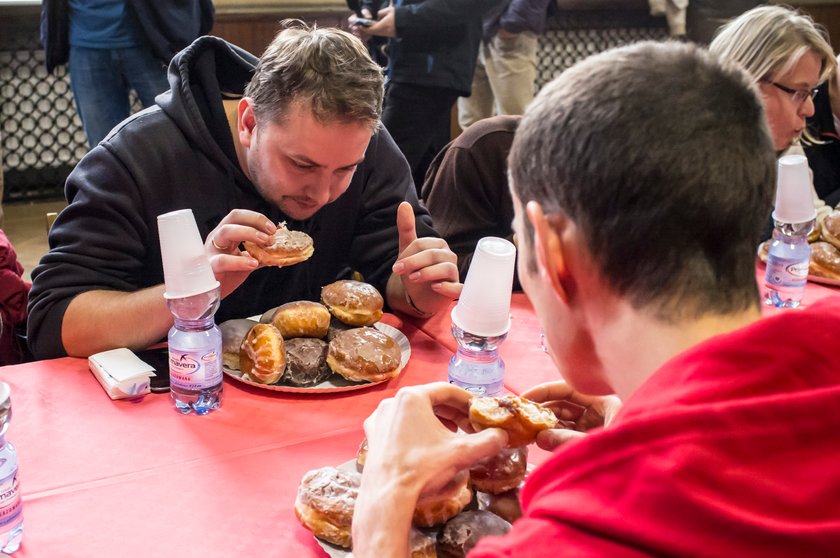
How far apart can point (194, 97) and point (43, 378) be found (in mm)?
712

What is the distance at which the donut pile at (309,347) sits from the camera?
147 cm

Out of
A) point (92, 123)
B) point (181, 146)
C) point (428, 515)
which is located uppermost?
point (181, 146)

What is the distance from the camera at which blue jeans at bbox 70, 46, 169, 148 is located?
146 inches

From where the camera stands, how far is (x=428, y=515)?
104 centimetres

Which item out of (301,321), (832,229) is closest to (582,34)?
(832,229)

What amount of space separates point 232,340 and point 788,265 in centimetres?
131

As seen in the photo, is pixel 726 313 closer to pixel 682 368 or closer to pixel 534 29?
pixel 682 368

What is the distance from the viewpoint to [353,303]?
164cm

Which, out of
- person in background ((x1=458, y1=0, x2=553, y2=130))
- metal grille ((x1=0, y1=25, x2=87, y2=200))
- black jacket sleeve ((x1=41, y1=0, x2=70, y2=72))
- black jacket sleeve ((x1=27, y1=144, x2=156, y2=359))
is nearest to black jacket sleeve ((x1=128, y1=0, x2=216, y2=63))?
black jacket sleeve ((x1=41, y1=0, x2=70, y2=72))

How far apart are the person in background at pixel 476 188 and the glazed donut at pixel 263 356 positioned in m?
0.88

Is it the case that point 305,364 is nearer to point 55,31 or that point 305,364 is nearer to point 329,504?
point 329,504

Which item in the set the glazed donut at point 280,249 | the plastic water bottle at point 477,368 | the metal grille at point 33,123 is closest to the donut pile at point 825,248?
the plastic water bottle at point 477,368

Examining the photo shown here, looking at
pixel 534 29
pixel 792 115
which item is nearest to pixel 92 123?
pixel 534 29

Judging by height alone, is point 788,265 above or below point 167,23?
below
